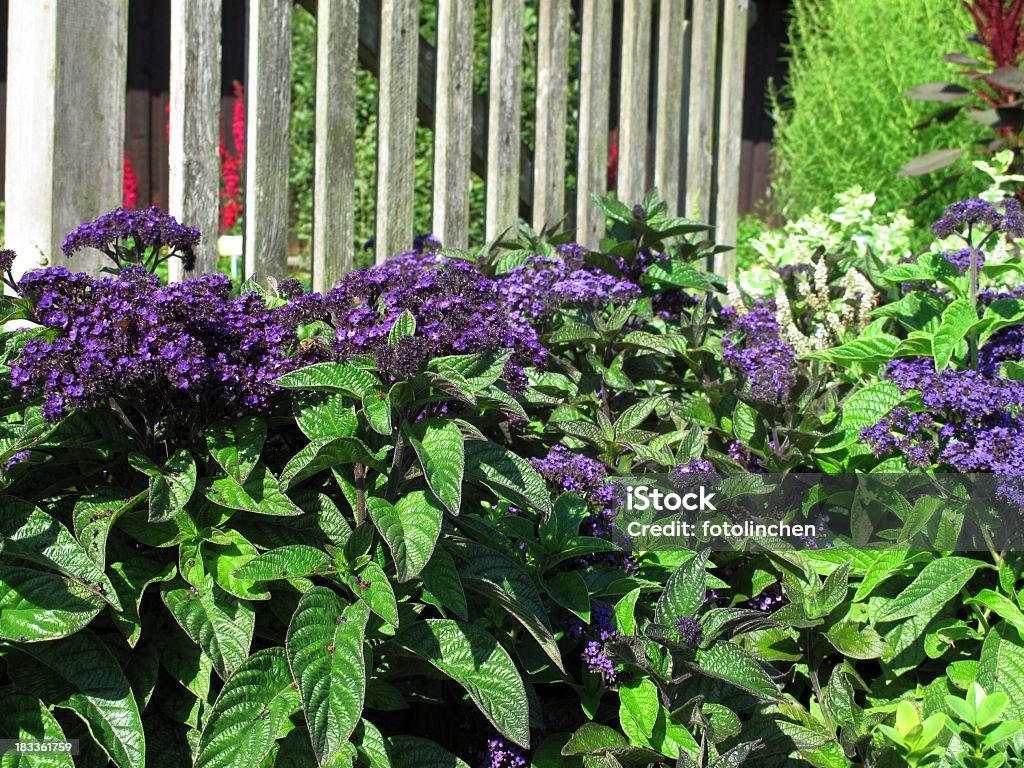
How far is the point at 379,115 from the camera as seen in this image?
11.0 feet

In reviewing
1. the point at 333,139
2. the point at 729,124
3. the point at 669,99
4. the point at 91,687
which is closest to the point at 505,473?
the point at 91,687

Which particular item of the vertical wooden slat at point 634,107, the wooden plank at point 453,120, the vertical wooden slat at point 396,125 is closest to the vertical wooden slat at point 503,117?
the wooden plank at point 453,120

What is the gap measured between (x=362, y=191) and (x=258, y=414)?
6.18 metres

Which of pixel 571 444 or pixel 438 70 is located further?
pixel 438 70

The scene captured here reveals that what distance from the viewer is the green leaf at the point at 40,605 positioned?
1630 mm

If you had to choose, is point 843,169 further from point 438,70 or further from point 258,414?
point 258,414

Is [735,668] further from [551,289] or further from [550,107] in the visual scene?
[550,107]

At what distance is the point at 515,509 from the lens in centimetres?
228

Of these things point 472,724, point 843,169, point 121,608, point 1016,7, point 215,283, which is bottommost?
point 472,724

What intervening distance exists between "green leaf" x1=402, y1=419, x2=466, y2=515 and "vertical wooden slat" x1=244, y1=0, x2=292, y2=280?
1292 mm

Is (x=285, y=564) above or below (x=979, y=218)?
below

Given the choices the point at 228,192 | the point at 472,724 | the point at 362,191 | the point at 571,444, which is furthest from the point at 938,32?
the point at 472,724

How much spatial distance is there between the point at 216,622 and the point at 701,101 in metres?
4.34

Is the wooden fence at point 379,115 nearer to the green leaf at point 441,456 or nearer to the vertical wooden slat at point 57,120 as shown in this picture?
the vertical wooden slat at point 57,120
